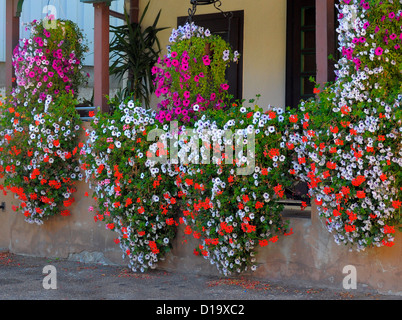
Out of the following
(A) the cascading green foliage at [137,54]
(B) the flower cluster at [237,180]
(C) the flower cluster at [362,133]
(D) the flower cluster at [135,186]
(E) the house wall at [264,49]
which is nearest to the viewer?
(C) the flower cluster at [362,133]

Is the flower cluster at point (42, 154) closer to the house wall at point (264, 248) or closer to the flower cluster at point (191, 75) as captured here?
the house wall at point (264, 248)

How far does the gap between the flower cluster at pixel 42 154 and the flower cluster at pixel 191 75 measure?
1.02 m

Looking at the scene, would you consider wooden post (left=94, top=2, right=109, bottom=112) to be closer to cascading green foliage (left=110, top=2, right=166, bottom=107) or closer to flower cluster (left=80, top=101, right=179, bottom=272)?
flower cluster (left=80, top=101, right=179, bottom=272)

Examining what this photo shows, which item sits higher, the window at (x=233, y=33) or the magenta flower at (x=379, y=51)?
the window at (x=233, y=33)

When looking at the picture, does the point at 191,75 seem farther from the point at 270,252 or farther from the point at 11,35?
the point at 11,35

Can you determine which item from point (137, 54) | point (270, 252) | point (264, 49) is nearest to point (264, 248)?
point (270, 252)

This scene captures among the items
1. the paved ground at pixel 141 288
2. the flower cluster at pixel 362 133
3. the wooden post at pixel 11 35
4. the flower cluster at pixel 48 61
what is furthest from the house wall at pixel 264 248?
the wooden post at pixel 11 35

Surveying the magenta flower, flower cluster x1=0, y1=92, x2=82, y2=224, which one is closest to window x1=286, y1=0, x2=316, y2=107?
flower cluster x1=0, y1=92, x2=82, y2=224

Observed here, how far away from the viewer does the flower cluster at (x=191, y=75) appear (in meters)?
4.94

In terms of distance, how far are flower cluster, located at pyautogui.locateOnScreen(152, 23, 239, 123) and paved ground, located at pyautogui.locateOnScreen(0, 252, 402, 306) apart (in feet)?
4.16

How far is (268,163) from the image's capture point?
14.6 feet

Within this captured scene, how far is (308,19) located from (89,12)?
115 inches

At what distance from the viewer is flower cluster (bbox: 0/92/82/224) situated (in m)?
5.50
